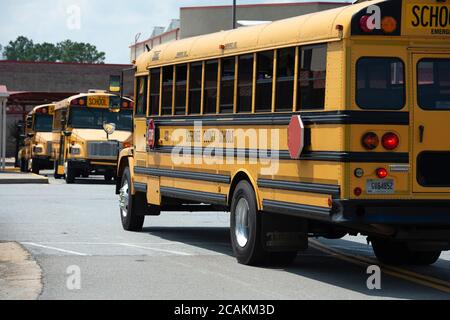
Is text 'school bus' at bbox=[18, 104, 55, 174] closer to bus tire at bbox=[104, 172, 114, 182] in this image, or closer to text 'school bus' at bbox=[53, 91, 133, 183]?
bus tire at bbox=[104, 172, 114, 182]

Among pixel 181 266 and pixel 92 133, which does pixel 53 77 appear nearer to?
pixel 92 133

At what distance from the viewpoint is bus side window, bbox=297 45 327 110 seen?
11484mm

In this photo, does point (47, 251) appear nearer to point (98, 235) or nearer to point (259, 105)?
point (98, 235)

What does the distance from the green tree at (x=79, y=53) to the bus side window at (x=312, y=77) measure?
162 meters

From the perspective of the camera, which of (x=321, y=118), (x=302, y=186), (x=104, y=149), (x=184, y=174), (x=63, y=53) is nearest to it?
(x=321, y=118)

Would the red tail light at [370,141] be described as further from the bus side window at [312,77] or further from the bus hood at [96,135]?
the bus hood at [96,135]

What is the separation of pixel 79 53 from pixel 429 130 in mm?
165996

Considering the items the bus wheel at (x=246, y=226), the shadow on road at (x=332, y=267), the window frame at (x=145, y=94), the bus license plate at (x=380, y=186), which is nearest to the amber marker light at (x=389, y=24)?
Answer: the bus license plate at (x=380, y=186)

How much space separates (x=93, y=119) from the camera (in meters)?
34.6

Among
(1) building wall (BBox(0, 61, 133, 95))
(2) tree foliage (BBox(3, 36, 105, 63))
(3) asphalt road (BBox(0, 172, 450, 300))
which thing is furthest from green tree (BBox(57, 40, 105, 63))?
(3) asphalt road (BBox(0, 172, 450, 300))

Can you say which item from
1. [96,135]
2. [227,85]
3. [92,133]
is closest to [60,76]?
[92,133]

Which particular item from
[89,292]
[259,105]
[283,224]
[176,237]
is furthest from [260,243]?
[176,237]

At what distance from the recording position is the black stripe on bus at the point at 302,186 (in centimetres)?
1103

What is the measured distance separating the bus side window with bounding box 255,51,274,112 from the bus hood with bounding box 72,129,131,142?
69.7 ft
